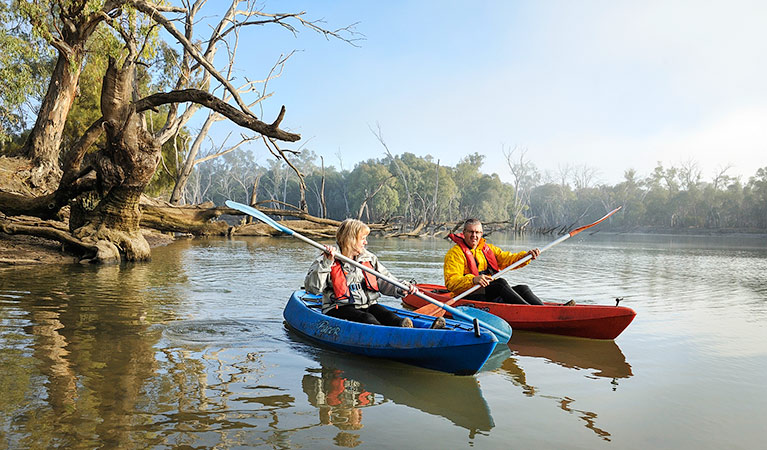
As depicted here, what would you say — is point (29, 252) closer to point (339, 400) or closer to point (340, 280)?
point (340, 280)

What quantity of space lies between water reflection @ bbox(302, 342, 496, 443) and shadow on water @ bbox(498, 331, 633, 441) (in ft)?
1.54

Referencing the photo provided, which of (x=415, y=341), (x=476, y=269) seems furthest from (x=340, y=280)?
(x=476, y=269)

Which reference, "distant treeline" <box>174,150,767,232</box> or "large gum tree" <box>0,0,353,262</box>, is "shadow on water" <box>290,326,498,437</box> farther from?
"distant treeline" <box>174,150,767,232</box>

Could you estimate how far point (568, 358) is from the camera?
5.10 meters

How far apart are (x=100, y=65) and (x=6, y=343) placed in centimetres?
1857

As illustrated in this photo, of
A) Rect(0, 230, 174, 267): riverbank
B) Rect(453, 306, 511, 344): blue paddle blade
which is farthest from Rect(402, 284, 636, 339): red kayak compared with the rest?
Rect(0, 230, 174, 267): riverbank

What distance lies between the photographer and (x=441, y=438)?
10.3 ft

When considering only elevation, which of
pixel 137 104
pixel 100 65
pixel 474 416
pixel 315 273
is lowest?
pixel 474 416

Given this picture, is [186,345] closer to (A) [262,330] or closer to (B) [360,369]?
(A) [262,330]

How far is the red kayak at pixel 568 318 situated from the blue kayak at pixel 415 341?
1.29 m

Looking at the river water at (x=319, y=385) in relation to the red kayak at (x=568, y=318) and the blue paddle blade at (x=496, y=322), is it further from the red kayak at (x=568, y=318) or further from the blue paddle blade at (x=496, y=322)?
the blue paddle blade at (x=496, y=322)

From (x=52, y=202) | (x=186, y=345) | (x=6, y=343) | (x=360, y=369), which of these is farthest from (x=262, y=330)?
(x=52, y=202)

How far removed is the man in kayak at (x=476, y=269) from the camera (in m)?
6.07

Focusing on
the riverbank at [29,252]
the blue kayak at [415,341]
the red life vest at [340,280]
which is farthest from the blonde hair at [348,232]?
the riverbank at [29,252]
